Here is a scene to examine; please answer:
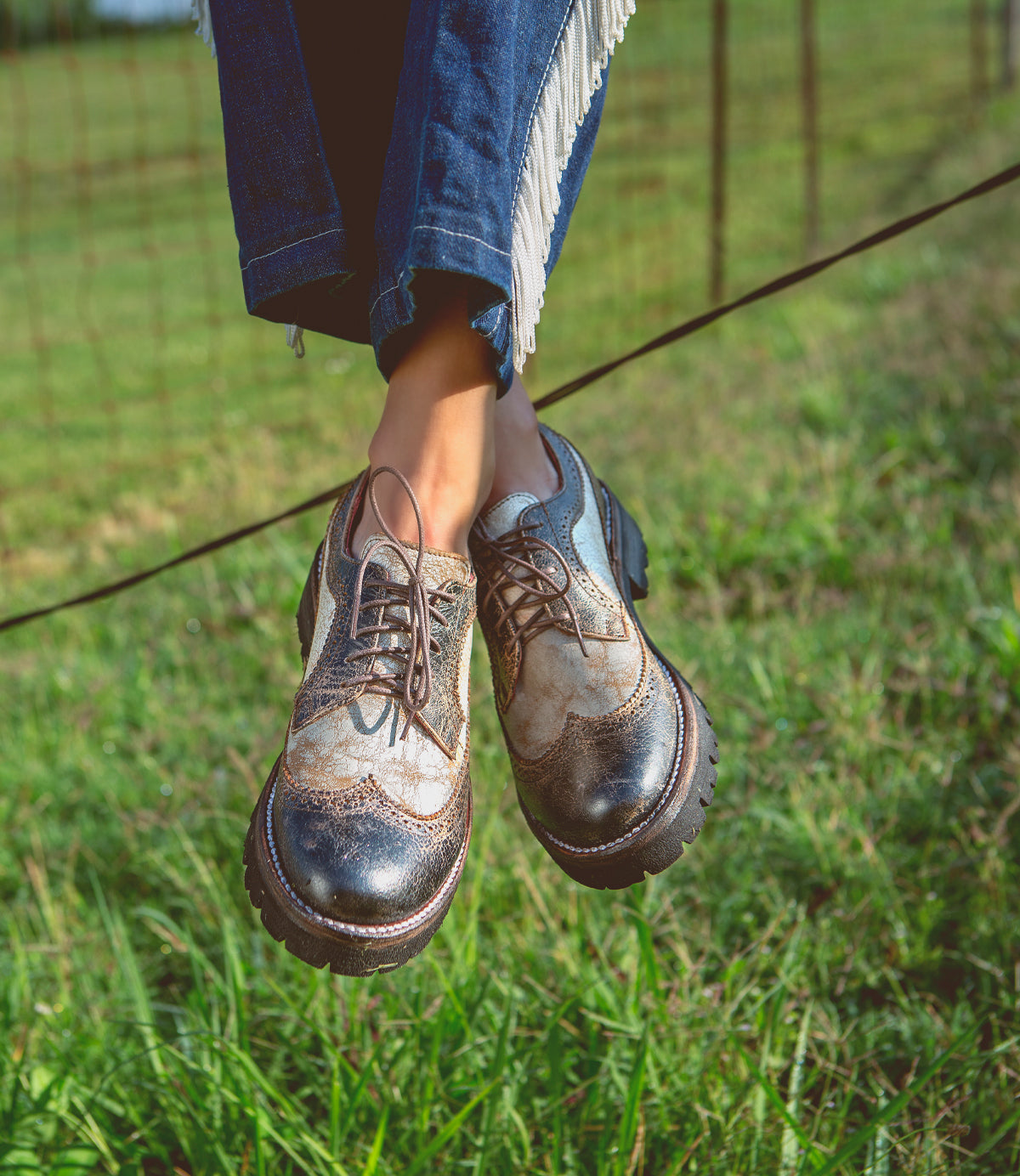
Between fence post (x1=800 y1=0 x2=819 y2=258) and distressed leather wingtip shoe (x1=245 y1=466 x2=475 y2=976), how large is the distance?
5.74 metres

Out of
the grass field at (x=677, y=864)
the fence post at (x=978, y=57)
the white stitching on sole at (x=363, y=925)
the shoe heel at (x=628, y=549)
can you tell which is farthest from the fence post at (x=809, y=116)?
the white stitching on sole at (x=363, y=925)

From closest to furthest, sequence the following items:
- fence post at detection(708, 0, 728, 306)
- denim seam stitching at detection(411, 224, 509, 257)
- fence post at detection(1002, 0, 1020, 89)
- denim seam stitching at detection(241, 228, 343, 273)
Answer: denim seam stitching at detection(411, 224, 509, 257)
denim seam stitching at detection(241, 228, 343, 273)
fence post at detection(708, 0, 728, 306)
fence post at detection(1002, 0, 1020, 89)

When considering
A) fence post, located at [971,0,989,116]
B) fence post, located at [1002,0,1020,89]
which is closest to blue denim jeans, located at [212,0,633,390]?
fence post, located at [971,0,989,116]

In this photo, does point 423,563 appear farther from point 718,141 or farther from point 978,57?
point 978,57

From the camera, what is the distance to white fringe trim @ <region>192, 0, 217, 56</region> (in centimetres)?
126

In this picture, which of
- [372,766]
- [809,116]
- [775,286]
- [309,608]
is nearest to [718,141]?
[809,116]

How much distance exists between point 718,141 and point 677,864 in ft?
15.0

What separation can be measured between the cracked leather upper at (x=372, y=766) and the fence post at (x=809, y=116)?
5.74 metres

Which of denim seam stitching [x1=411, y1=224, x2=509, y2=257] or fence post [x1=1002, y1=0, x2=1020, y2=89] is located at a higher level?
denim seam stitching [x1=411, y1=224, x2=509, y2=257]

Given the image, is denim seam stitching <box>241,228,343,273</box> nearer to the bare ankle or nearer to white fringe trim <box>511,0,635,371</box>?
white fringe trim <box>511,0,635,371</box>

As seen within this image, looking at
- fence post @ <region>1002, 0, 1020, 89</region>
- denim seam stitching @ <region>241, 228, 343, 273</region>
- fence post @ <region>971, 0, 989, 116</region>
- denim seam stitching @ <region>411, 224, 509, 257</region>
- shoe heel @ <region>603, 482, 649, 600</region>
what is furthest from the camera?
fence post @ <region>1002, 0, 1020, 89</region>

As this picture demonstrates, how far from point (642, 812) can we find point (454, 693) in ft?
0.89

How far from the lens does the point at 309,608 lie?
1393 millimetres

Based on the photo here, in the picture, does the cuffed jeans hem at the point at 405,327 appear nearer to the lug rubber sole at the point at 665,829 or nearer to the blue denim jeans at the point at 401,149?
the blue denim jeans at the point at 401,149
